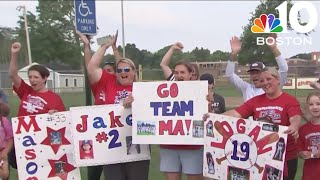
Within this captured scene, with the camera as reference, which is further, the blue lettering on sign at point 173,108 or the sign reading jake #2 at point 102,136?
the sign reading jake #2 at point 102,136

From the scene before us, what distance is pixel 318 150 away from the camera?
4941 millimetres

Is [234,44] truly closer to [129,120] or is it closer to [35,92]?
[129,120]

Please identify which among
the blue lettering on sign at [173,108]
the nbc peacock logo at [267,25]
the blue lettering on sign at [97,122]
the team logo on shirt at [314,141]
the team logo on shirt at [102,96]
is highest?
the nbc peacock logo at [267,25]

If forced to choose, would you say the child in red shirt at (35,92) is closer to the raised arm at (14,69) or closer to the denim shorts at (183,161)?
the raised arm at (14,69)

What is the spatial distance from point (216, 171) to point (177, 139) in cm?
57

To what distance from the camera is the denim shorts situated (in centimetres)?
552

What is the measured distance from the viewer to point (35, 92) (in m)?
5.89

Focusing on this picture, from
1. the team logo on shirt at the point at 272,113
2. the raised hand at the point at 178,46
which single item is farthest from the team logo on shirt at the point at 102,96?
the team logo on shirt at the point at 272,113

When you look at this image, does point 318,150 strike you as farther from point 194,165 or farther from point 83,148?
point 83,148

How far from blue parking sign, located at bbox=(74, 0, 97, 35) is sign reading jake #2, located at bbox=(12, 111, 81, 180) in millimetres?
1736

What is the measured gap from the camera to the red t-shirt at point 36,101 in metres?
5.88

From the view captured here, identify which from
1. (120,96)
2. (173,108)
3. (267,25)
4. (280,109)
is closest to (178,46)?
(173,108)

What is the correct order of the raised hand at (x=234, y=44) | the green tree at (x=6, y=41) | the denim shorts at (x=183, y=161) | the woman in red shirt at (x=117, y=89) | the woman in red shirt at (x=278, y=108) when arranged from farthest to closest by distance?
the green tree at (x=6, y=41) < the raised hand at (x=234, y=44) < the woman in red shirt at (x=117, y=89) < the denim shorts at (x=183, y=161) < the woman in red shirt at (x=278, y=108)

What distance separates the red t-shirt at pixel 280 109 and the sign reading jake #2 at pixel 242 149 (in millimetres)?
110
